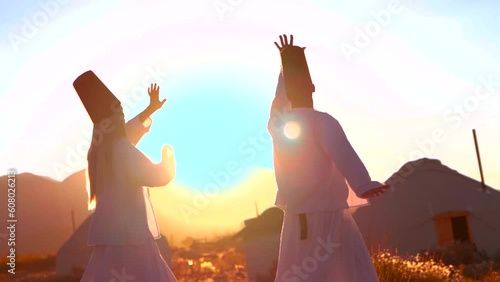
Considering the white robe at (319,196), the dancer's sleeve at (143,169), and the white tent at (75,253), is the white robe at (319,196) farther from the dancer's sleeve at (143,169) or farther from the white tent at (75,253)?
the white tent at (75,253)

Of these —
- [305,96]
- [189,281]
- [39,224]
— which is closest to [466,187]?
[189,281]

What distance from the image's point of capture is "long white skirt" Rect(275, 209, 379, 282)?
6.00 meters

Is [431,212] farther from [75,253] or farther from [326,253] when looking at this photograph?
[326,253]

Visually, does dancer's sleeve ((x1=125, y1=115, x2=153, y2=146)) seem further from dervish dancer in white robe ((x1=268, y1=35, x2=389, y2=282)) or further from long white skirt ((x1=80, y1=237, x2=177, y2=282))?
dervish dancer in white robe ((x1=268, y1=35, x2=389, y2=282))

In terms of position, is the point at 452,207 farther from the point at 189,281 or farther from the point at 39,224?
the point at 39,224

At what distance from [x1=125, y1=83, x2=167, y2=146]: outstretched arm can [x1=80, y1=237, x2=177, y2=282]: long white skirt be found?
1395 mm

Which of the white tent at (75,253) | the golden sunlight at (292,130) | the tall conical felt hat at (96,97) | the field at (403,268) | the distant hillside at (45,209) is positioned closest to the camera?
the golden sunlight at (292,130)

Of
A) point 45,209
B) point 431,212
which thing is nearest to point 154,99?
point 431,212

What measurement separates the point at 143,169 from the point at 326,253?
2.04 m

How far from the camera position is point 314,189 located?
20.5ft

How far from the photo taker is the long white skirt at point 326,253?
236 inches

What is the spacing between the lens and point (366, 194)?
6.02m

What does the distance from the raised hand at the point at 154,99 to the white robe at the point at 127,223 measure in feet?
2.81

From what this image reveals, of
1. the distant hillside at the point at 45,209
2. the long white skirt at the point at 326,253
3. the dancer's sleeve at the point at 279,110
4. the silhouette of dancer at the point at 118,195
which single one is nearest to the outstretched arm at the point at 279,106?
the dancer's sleeve at the point at 279,110
